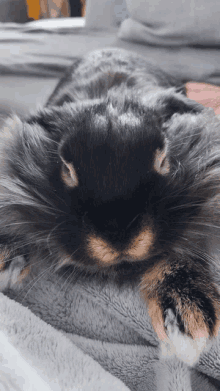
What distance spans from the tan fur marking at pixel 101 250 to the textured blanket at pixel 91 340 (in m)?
0.09

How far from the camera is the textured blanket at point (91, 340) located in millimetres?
482

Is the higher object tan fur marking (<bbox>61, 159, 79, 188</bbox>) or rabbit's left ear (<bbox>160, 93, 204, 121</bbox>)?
rabbit's left ear (<bbox>160, 93, 204, 121</bbox>)

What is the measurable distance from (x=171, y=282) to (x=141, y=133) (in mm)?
289

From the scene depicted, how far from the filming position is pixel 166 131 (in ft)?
2.23

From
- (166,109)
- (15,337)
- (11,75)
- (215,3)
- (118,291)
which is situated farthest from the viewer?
(11,75)

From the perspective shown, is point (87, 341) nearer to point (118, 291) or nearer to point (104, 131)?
point (118, 291)

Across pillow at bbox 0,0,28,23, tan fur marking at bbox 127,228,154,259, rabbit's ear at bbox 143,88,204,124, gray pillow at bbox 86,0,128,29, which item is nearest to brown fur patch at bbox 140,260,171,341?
tan fur marking at bbox 127,228,154,259

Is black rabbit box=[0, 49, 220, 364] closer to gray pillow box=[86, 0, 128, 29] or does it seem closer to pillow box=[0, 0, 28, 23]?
gray pillow box=[86, 0, 128, 29]

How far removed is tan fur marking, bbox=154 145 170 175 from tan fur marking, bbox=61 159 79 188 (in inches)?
5.6

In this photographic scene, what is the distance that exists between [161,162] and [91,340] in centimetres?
35

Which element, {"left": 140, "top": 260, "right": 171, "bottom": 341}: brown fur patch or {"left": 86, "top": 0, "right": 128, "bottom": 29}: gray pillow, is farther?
{"left": 86, "top": 0, "right": 128, "bottom": 29}: gray pillow

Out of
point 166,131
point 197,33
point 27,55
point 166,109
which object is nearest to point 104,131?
point 166,131

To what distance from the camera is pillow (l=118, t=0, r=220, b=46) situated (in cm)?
167

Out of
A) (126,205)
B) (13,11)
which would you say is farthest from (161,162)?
(13,11)
